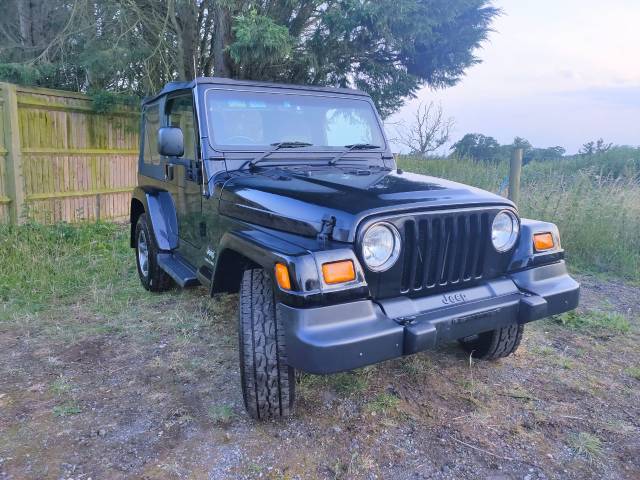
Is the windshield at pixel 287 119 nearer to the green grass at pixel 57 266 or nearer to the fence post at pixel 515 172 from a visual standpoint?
the green grass at pixel 57 266

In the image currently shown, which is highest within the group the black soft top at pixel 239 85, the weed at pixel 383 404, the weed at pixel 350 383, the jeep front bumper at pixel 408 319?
the black soft top at pixel 239 85

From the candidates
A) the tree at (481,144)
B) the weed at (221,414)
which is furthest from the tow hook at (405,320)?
the tree at (481,144)

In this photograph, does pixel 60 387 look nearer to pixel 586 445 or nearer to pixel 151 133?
pixel 151 133

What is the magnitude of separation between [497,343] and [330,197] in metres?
1.60

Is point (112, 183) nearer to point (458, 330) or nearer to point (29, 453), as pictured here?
point (29, 453)

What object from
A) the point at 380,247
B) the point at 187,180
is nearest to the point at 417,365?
the point at 380,247

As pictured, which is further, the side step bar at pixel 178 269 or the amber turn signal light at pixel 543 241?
the side step bar at pixel 178 269

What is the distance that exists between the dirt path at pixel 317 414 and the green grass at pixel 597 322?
0.60ft

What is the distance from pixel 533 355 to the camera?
11.5ft

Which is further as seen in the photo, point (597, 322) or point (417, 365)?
point (597, 322)

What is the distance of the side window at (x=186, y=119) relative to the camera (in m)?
3.49

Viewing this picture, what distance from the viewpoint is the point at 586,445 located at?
2463 millimetres

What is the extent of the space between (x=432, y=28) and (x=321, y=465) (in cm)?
762

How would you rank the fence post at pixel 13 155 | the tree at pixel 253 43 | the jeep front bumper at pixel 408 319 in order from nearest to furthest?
the jeep front bumper at pixel 408 319
the fence post at pixel 13 155
the tree at pixel 253 43
